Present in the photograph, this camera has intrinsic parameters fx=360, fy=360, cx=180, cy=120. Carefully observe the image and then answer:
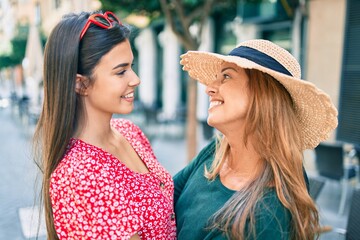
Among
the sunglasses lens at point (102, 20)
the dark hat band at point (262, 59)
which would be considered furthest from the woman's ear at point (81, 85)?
the dark hat band at point (262, 59)

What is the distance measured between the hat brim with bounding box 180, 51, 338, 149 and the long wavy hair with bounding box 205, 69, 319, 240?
0.06 m

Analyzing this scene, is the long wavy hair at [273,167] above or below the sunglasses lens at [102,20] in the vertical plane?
below

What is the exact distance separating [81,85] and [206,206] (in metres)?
0.76

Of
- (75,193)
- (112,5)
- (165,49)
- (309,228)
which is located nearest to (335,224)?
(309,228)

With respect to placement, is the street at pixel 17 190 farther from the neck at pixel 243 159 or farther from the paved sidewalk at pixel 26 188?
the neck at pixel 243 159

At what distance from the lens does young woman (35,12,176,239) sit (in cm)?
130

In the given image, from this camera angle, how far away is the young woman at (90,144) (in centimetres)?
130

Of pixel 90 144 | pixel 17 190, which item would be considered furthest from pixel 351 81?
pixel 90 144

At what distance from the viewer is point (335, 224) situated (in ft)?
15.1

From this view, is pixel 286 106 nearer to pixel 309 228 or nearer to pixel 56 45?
pixel 309 228

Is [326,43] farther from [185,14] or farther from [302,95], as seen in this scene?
[302,95]

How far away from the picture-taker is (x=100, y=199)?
4.29 feet

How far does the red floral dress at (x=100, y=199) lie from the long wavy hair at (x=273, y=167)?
29 centimetres

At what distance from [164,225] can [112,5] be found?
17.8 ft
